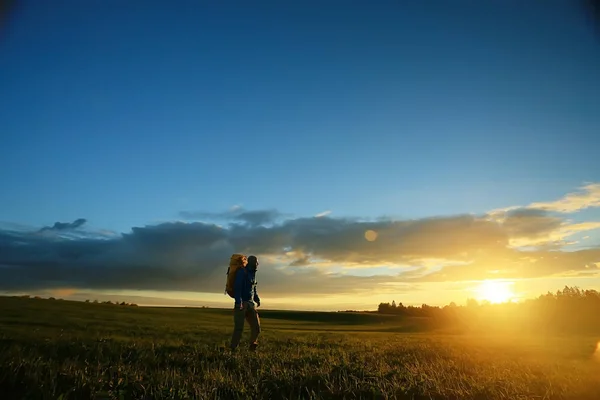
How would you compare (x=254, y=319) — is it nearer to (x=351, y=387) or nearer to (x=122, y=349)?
(x=122, y=349)

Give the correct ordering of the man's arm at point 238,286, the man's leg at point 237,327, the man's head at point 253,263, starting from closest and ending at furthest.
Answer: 1. the man's leg at point 237,327
2. the man's arm at point 238,286
3. the man's head at point 253,263

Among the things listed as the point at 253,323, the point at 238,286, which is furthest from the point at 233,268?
the point at 253,323

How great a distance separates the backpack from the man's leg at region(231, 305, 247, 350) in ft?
3.67

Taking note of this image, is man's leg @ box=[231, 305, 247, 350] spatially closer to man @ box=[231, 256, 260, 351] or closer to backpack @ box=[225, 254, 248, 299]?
man @ box=[231, 256, 260, 351]

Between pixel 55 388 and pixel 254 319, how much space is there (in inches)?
378

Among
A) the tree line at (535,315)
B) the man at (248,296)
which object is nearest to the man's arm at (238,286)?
the man at (248,296)

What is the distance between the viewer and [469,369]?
11250mm

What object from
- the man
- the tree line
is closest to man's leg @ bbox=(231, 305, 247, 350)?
the man

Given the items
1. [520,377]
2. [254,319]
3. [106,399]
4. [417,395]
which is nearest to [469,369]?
[520,377]

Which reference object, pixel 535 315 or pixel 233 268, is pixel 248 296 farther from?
pixel 535 315

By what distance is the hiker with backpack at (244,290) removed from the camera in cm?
1535

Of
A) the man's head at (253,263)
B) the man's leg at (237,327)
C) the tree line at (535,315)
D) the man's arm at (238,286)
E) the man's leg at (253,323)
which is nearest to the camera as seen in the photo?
the man's leg at (237,327)

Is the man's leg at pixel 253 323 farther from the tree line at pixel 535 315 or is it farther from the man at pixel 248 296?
the tree line at pixel 535 315

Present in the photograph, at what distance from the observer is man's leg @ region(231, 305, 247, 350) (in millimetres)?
14500
